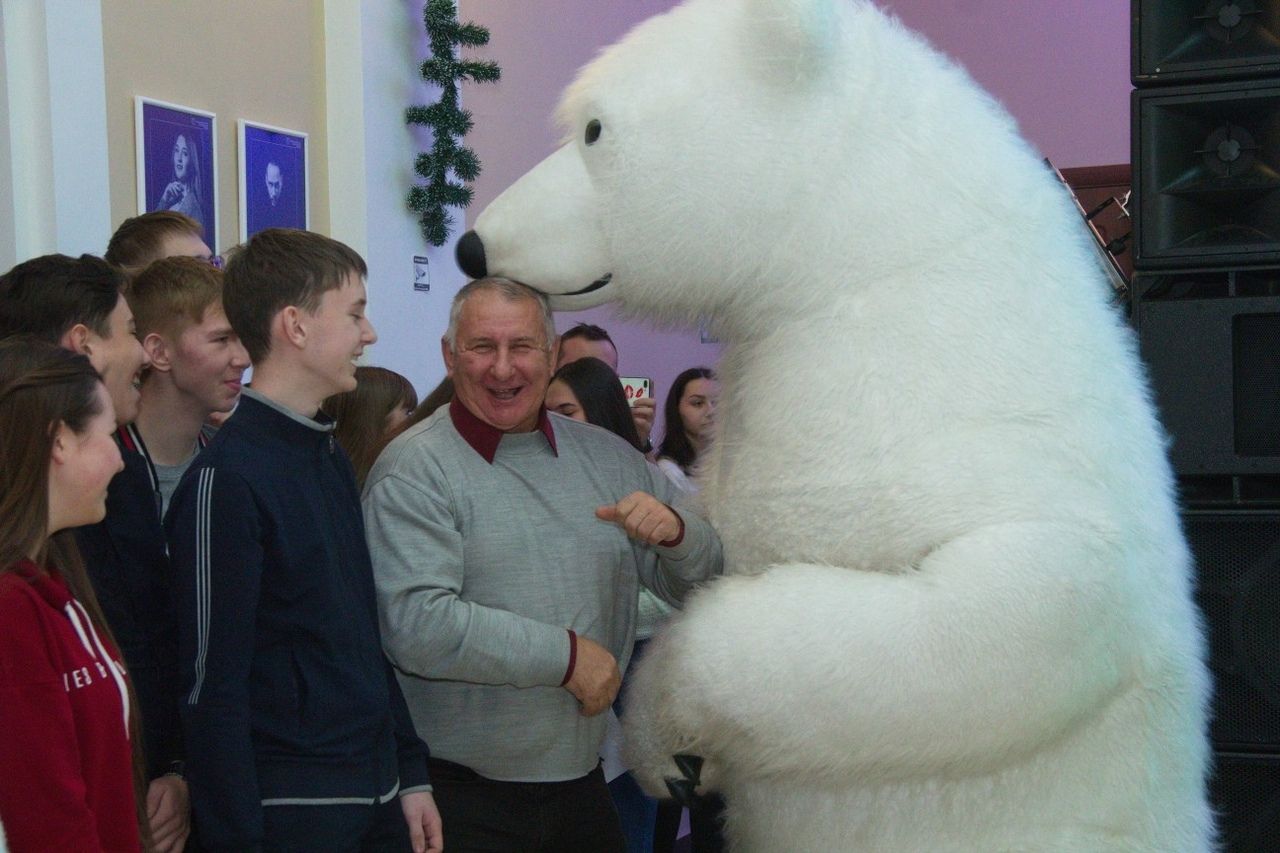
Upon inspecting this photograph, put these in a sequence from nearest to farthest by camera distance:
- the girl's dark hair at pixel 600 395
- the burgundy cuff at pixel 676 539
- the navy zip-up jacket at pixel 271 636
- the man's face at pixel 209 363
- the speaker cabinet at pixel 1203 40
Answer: the navy zip-up jacket at pixel 271 636, the burgundy cuff at pixel 676 539, the man's face at pixel 209 363, the speaker cabinet at pixel 1203 40, the girl's dark hair at pixel 600 395

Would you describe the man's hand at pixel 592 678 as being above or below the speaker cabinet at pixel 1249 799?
above

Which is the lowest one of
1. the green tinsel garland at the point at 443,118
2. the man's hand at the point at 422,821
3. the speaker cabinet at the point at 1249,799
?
the speaker cabinet at the point at 1249,799

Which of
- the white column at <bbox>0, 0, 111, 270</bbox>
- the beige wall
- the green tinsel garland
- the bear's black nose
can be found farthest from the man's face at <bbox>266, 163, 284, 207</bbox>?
the bear's black nose

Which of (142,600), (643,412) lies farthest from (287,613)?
(643,412)

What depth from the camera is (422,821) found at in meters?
1.68

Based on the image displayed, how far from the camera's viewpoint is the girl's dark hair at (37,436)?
4.37 ft

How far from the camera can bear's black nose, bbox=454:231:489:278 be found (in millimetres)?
1641

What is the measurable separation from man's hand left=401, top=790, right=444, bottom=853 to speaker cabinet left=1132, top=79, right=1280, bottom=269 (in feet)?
4.81

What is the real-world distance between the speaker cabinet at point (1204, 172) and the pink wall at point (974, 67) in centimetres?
344

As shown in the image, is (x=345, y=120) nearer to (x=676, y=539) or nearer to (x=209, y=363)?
(x=209, y=363)

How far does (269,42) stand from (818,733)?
334 centimetres

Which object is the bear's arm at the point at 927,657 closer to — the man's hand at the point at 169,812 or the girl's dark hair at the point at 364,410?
the man's hand at the point at 169,812

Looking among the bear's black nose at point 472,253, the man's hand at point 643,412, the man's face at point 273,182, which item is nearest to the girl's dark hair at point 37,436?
the bear's black nose at point 472,253

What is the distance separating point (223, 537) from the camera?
1.49 meters
